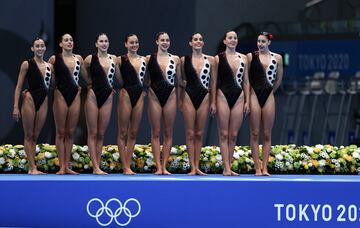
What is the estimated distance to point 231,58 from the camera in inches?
476

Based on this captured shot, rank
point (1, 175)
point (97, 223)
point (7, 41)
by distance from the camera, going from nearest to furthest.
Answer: point (97, 223), point (1, 175), point (7, 41)

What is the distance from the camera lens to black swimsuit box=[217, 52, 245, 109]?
12.1 m

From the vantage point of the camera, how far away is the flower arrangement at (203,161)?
12.6 meters

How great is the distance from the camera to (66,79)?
1218 cm

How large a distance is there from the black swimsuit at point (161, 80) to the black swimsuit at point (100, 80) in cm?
39

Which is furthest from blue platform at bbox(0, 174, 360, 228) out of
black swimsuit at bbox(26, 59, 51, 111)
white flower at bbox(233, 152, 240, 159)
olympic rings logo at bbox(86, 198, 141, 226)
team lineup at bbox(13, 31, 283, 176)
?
white flower at bbox(233, 152, 240, 159)

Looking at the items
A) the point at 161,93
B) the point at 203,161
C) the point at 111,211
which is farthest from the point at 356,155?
the point at 111,211

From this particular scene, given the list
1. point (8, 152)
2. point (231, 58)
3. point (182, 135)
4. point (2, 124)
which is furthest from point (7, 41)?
point (231, 58)

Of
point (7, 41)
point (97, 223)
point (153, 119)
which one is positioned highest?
point (7, 41)

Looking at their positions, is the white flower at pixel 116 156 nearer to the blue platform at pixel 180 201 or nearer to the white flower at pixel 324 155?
the blue platform at pixel 180 201

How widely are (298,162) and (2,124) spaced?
16.1ft

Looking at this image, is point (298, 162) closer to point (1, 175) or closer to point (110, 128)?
point (1, 175)

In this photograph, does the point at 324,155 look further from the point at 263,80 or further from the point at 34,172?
the point at 34,172

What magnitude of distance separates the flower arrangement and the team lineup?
0.96 feet
